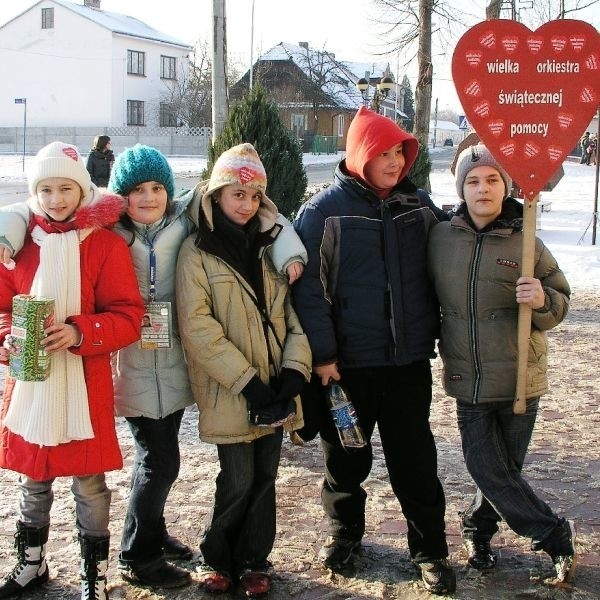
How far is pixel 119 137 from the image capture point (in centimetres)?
4812

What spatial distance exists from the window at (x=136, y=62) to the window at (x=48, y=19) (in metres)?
5.82

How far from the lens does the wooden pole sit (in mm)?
3262

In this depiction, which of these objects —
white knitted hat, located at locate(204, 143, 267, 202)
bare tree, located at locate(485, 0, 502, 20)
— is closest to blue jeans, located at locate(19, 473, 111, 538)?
white knitted hat, located at locate(204, 143, 267, 202)

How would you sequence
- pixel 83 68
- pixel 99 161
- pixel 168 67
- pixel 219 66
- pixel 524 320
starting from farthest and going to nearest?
pixel 168 67 < pixel 83 68 < pixel 99 161 < pixel 219 66 < pixel 524 320

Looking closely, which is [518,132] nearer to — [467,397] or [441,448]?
[467,397]

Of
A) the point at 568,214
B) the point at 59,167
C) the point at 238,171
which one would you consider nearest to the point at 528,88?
the point at 238,171

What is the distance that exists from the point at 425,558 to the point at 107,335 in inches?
65.7

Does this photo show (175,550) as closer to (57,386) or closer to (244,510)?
(244,510)

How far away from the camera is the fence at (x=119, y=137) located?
46.4 m

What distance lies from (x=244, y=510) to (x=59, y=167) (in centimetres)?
161

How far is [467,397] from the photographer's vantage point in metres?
3.42

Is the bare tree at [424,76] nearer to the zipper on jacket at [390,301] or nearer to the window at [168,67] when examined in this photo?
the zipper on jacket at [390,301]

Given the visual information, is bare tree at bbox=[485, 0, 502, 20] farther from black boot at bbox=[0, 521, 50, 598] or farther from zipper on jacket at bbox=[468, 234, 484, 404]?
black boot at bbox=[0, 521, 50, 598]

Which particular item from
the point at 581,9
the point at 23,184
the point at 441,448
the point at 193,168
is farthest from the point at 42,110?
the point at 441,448
